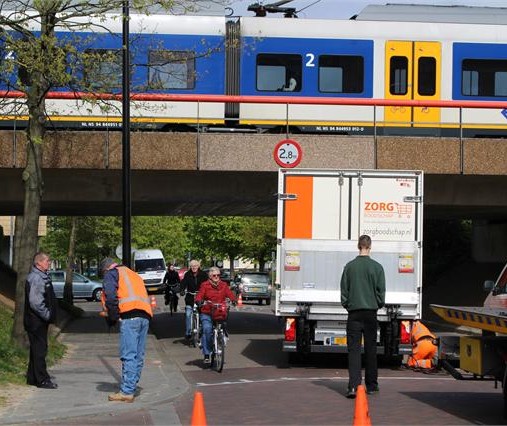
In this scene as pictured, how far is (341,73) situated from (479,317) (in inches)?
551

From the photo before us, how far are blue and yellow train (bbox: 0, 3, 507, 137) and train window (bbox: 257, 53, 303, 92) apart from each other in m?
0.02

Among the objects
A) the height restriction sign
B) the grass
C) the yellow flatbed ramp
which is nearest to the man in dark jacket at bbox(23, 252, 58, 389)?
the grass

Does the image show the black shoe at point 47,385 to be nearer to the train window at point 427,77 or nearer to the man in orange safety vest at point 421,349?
the man in orange safety vest at point 421,349

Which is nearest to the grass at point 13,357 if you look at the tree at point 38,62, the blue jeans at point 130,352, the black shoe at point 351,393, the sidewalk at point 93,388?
the sidewalk at point 93,388

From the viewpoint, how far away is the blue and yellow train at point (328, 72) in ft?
75.9

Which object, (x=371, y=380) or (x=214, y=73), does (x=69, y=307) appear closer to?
(x=214, y=73)

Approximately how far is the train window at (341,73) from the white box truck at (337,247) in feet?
25.8

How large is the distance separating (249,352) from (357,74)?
7993 millimetres

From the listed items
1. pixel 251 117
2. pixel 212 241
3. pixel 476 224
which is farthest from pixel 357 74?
pixel 212 241

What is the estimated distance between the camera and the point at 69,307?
31.3m

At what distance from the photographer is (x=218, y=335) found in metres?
16.0

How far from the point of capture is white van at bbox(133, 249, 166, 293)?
58253mm

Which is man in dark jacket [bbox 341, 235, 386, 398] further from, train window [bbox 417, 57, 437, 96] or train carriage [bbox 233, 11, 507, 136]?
train window [bbox 417, 57, 437, 96]

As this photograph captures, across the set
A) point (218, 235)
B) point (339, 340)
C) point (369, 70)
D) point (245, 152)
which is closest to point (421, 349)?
point (339, 340)
